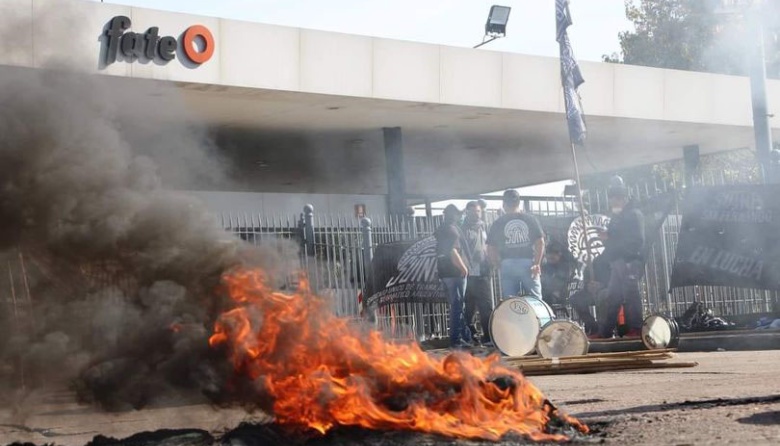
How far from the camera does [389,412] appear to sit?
569cm

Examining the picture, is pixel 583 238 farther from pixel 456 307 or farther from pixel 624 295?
pixel 456 307

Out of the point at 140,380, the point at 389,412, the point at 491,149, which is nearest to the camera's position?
the point at 389,412

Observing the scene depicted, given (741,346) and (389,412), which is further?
(741,346)

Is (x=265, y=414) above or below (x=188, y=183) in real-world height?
below

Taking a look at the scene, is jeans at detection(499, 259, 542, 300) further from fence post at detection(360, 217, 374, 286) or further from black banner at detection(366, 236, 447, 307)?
fence post at detection(360, 217, 374, 286)

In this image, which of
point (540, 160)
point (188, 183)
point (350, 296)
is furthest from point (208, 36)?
point (540, 160)

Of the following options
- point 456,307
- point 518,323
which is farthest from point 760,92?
point 518,323

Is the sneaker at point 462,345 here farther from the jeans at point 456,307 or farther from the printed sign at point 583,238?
the printed sign at point 583,238

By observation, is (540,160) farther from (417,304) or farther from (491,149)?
(417,304)

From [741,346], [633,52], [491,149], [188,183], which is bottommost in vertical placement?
[741,346]

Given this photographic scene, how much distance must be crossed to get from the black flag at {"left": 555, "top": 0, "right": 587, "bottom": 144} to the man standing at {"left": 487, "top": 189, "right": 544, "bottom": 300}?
218cm

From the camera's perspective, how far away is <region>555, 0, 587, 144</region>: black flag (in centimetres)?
1559

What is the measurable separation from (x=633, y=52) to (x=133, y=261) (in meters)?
35.6

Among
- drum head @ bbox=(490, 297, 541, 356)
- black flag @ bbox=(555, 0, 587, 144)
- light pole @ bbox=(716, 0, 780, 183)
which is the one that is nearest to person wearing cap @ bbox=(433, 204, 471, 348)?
drum head @ bbox=(490, 297, 541, 356)
